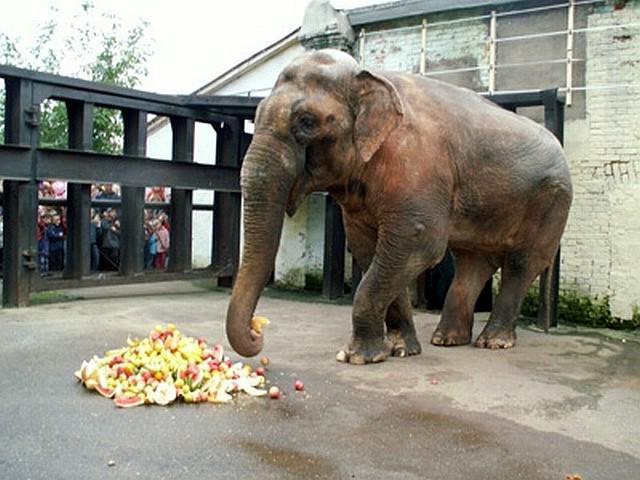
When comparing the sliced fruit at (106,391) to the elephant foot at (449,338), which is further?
the elephant foot at (449,338)

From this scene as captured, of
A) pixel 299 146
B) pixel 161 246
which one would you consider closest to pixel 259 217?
pixel 299 146

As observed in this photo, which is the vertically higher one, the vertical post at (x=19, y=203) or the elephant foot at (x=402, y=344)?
the vertical post at (x=19, y=203)

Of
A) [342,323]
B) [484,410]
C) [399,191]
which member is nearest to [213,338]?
[342,323]

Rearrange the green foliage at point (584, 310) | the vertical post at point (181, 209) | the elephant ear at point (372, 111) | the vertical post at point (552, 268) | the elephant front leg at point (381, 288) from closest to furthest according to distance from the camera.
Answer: the elephant ear at point (372, 111) < the elephant front leg at point (381, 288) < the vertical post at point (552, 268) < the green foliage at point (584, 310) < the vertical post at point (181, 209)

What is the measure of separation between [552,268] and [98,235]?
926cm

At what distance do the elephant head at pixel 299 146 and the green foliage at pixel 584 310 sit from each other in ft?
15.0

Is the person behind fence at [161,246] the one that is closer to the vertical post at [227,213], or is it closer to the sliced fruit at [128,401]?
the vertical post at [227,213]

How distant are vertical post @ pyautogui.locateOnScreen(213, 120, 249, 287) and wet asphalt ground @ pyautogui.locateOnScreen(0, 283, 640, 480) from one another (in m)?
4.25

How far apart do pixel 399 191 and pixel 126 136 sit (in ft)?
18.2

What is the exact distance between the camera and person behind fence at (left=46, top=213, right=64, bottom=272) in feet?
43.9

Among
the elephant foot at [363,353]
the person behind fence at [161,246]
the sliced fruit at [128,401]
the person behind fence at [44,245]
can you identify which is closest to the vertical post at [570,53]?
the elephant foot at [363,353]

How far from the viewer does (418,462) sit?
362 centimetres

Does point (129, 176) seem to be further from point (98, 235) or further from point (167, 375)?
point (167, 375)

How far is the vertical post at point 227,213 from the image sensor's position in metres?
11.3
